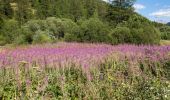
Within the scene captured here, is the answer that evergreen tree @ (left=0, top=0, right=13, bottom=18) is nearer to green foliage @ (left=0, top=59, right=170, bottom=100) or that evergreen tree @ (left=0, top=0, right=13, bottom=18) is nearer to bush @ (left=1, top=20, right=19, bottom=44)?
bush @ (left=1, top=20, right=19, bottom=44)

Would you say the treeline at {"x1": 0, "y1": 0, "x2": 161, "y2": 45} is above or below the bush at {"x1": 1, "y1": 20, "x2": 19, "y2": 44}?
above

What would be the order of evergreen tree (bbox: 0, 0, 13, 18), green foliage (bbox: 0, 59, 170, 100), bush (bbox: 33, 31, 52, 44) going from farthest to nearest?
1. evergreen tree (bbox: 0, 0, 13, 18)
2. bush (bbox: 33, 31, 52, 44)
3. green foliage (bbox: 0, 59, 170, 100)

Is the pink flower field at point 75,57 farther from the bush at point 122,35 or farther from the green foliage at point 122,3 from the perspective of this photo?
the green foliage at point 122,3

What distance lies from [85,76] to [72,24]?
25.7 meters

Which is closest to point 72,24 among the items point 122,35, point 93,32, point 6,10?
point 93,32

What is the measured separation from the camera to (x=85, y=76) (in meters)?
8.42

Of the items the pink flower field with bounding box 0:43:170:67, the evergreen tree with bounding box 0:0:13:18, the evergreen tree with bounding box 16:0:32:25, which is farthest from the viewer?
the evergreen tree with bounding box 0:0:13:18

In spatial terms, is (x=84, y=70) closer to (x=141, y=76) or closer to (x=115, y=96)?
(x=141, y=76)

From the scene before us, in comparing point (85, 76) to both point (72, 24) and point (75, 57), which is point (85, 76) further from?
point (72, 24)

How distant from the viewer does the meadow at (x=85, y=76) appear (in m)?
6.42

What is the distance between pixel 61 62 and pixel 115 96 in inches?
116

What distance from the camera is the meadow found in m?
6.42

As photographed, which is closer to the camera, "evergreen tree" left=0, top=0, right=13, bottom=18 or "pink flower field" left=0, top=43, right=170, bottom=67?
"pink flower field" left=0, top=43, right=170, bottom=67

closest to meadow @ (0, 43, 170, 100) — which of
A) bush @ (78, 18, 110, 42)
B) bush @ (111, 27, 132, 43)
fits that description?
bush @ (111, 27, 132, 43)
